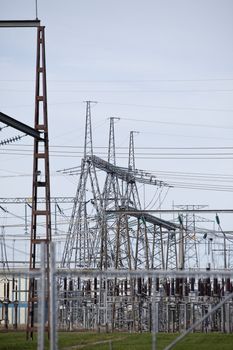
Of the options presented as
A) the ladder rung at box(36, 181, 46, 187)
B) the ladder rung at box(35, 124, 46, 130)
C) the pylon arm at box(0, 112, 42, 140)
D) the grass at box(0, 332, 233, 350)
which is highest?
the ladder rung at box(35, 124, 46, 130)

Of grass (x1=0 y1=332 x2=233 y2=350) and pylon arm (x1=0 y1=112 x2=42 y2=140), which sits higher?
pylon arm (x1=0 y1=112 x2=42 y2=140)

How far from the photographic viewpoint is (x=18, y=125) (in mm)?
17578

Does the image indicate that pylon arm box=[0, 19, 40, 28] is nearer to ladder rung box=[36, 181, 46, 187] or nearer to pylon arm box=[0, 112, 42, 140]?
pylon arm box=[0, 112, 42, 140]

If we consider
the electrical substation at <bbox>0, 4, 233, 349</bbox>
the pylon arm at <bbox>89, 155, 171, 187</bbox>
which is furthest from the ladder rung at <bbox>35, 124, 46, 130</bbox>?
the pylon arm at <bbox>89, 155, 171, 187</bbox>

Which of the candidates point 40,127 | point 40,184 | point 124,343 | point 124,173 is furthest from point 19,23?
point 124,173

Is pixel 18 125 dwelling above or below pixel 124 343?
above

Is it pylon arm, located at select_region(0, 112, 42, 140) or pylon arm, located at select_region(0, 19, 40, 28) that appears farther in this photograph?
pylon arm, located at select_region(0, 19, 40, 28)

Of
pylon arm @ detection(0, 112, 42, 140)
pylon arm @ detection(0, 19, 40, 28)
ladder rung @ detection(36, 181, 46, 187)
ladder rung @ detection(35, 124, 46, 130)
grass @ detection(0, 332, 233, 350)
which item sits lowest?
grass @ detection(0, 332, 233, 350)

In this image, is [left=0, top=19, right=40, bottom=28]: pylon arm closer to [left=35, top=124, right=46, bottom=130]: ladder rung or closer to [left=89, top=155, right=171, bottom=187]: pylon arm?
[left=35, top=124, right=46, bottom=130]: ladder rung

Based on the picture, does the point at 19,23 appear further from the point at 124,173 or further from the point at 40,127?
the point at 124,173

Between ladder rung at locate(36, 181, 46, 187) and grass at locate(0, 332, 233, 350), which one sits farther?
ladder rung at locate(36, 181, 46, 187)

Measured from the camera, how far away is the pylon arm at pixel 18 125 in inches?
673

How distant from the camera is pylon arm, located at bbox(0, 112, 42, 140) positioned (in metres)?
17.1

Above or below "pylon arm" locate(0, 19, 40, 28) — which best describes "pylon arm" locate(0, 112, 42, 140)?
below
